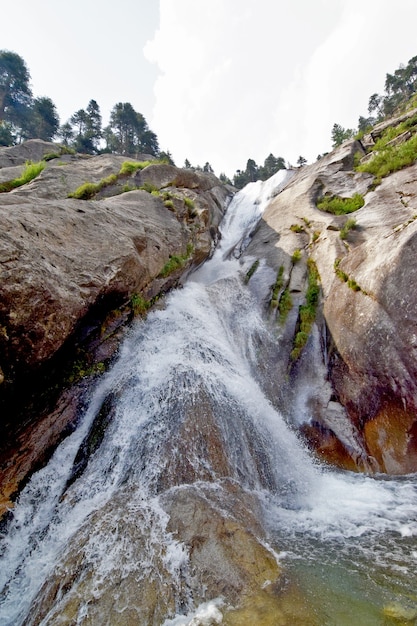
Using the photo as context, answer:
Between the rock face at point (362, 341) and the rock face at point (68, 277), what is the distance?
5.48m

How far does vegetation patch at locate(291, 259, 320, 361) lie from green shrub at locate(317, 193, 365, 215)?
16.4 feet

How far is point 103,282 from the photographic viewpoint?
934 cm

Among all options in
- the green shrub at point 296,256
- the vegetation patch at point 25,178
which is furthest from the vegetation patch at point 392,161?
the vegetation patch at point 25,178

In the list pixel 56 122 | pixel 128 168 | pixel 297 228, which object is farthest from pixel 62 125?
pixel 297 228

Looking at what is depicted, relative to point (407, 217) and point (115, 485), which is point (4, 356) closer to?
point (115, 485)

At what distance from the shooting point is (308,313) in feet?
42.8

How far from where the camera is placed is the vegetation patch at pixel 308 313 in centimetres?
1219

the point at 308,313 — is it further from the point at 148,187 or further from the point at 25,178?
the point at 25,178

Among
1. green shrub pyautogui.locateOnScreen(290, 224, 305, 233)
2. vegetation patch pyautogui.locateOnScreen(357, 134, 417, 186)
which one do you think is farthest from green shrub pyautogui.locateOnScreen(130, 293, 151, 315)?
vegetation patch pyautogui.locateOnScreen(357, 134, 417, 186)

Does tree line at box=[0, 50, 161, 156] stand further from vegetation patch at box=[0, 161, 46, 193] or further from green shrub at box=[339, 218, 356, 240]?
green shrub at box=[339, 218, 356, 240]

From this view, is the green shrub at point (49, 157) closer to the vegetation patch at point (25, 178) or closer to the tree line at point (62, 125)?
the vegetation patch at point (25, 178)

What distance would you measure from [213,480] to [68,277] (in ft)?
19.5

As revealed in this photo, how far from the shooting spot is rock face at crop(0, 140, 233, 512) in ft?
22.3

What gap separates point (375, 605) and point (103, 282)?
867cm
